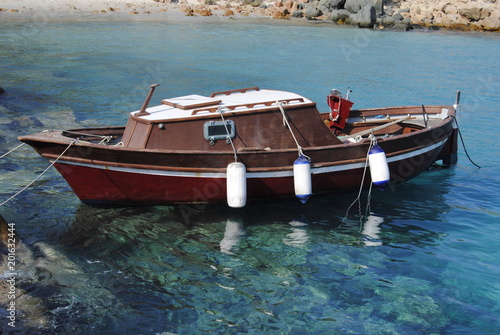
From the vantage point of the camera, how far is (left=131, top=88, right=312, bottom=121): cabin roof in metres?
11.8

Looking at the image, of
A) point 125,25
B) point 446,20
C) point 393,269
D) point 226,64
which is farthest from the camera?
point 446,20

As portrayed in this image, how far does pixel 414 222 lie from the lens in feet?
41.1

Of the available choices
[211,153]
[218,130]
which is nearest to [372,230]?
[211,153]

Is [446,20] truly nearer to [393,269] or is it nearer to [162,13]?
[162,13]

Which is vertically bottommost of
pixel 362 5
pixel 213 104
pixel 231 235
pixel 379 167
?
pixel 231 235

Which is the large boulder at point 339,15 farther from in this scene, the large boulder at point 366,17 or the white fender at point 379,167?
the white fender at point 379,167

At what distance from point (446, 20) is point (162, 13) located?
31.8 meters

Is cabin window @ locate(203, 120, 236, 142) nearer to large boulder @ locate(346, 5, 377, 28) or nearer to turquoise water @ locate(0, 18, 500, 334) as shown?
turquoise water @ locate(0, 18, 500, 334)

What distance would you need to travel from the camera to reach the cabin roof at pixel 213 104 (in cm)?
1181

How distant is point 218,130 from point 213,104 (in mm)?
722

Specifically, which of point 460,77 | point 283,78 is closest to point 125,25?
point 283,78

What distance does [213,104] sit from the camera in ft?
40.0

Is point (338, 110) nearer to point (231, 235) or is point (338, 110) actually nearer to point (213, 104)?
point (213, 104)

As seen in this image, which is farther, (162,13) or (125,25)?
(162,13)
